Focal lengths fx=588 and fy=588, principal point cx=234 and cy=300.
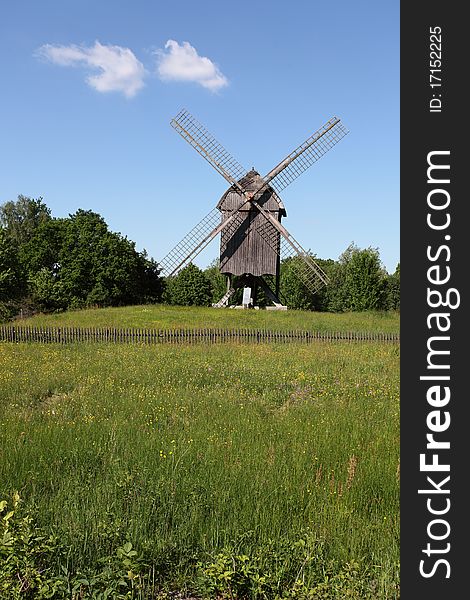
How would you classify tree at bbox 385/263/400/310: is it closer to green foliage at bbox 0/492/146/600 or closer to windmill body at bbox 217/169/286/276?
windmill body at bbox 217/169/286/276

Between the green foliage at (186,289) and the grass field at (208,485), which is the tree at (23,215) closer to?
the green foliage at (186,289)

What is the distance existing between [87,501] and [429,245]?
3.78m

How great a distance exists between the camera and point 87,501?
515 cm

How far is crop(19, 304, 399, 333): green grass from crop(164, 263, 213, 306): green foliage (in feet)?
62.2

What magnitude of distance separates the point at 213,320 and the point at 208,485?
79.7 ft

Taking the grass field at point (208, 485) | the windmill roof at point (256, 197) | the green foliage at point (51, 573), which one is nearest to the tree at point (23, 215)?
→ the windmill roof at point (256, 197)

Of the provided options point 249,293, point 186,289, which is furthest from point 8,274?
point 186,289

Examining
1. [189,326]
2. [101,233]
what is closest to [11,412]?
[189,326]

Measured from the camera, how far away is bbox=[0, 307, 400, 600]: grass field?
161 inches

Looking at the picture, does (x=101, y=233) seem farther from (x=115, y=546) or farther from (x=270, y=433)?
Result: (x=115, y=546)

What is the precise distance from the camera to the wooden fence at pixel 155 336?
915 inches

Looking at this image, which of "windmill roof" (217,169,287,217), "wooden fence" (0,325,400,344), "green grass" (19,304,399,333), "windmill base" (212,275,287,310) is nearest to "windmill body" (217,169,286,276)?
"windmill roof" (217,169,287,217)

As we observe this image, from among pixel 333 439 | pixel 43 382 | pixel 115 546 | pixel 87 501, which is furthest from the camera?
pixel 43 382

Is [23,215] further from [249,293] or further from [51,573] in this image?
[51,573]
